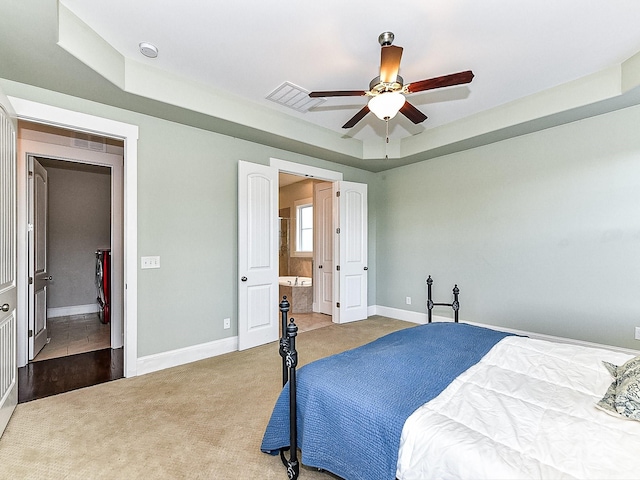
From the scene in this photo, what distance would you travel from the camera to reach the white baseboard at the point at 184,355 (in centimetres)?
321

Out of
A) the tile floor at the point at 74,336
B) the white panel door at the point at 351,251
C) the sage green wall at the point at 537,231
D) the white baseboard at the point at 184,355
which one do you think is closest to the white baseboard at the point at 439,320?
the sage green wall at the point at 537,231

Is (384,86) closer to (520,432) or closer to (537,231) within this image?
(520,432)

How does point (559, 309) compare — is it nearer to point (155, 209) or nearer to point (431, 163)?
point (431, 163)

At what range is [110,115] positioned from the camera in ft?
10.1

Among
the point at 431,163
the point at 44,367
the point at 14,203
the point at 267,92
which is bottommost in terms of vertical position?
the point at 44,367

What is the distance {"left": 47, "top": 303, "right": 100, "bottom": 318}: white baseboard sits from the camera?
19.5 feet

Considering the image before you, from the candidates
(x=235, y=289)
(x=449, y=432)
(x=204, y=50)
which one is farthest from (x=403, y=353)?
(x=204, y=50)

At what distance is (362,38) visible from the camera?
248cm

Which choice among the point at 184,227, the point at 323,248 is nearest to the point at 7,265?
the point at 184,227

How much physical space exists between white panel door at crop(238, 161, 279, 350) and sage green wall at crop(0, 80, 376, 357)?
0.47ft


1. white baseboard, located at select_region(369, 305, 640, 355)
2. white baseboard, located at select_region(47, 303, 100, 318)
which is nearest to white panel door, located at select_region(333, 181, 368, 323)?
white baseboard, located at select_region(369, 305, 640, 355)

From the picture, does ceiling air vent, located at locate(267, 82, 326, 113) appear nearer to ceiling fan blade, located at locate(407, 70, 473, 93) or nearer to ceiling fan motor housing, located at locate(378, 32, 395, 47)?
ceiling fan motor housing, located at locate(378, 32, 395, 47)

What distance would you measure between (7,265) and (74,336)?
2890mm

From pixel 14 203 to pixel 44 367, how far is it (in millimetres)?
1912
